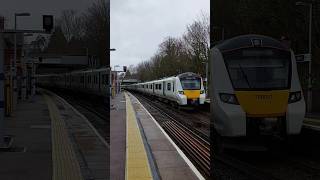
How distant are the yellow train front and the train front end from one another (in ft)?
0.52

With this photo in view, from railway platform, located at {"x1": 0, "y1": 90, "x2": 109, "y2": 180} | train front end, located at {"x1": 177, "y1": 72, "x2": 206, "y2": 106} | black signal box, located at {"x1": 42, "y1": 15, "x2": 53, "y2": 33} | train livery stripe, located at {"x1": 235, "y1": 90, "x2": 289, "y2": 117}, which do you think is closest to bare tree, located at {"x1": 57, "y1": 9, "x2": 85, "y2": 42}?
train front end, located at {"x1": 177, "y1": 72, "x2": 206, "y2": 106}

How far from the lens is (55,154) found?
11328 millimetres

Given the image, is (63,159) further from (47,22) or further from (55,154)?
(47,22)

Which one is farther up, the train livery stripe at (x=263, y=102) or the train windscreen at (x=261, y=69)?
A: the train windscreen at (x=261, y=69)

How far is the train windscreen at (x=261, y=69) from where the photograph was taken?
544 centimetres

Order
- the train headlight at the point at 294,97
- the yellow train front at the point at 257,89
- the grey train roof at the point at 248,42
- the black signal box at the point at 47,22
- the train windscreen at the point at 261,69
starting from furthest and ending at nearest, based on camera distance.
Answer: the black signal box at the point at 47,22
the train headlight at the point at 294,97
the train windscreen at the point at 261,69
the yellow train front at the point at 257,89
the grey train roof at the point at 248,42

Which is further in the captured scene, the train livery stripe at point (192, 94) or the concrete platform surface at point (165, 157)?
the concrete platform surface at point (165, 157)

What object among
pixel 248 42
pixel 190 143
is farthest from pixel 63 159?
pixel 248 42

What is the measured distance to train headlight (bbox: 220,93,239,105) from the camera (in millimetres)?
5443

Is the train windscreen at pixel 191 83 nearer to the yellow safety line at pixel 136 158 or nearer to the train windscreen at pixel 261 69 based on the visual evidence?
the train windscreen at pixel 261 69

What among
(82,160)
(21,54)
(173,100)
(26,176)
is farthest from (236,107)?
(21,54)

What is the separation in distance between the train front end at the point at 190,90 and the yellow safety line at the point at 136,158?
1.44 meters

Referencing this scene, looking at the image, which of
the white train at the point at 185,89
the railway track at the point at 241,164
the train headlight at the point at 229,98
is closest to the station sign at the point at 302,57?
the train headlight at the point at 229,98

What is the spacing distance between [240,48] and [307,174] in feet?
11.5
